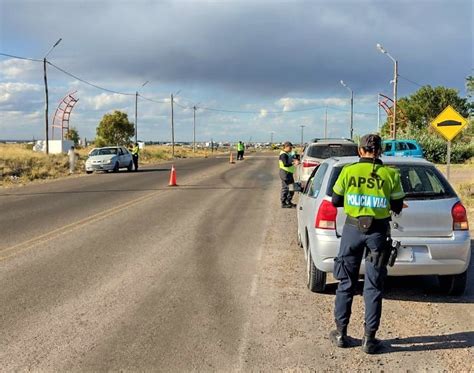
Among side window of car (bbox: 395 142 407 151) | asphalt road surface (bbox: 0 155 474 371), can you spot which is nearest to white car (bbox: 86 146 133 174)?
side window of car (bbox: 395 142 407 151)

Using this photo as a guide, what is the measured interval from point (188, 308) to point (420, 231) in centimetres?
260

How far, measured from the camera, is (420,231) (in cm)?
561

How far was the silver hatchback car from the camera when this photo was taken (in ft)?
18.2

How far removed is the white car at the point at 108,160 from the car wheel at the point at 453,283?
2556 cm

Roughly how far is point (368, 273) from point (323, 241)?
1329 mm

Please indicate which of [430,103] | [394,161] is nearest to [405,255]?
[394,161]

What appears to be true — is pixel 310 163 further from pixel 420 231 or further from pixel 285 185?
pixel 420 231

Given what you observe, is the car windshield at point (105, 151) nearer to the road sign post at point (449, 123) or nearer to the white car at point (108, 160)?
the white car at point (108, 160)

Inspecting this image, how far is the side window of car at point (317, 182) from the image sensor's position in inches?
259

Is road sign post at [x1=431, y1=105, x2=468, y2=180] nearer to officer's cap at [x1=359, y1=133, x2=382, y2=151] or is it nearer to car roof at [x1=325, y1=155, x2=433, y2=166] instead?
car roof at [x1=325, y1=155, x2=433, y2=166]

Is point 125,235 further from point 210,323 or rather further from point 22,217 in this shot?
point 210,323

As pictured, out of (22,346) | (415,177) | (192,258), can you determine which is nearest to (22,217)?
(192,258)

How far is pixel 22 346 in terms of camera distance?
14.7 ft

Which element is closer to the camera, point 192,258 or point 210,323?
point 210,323
